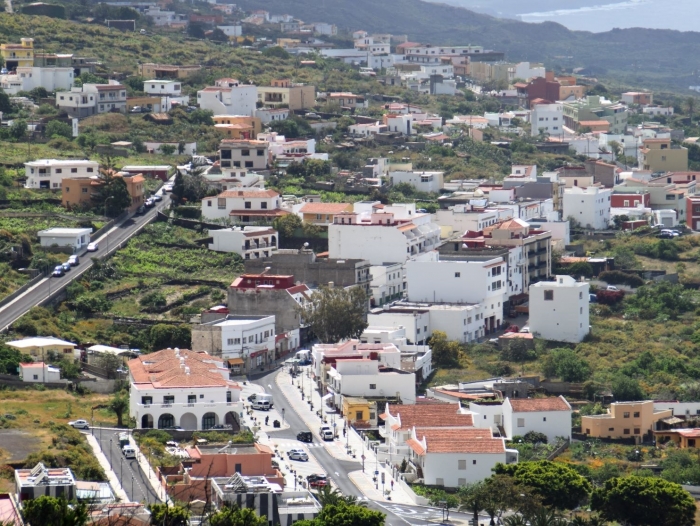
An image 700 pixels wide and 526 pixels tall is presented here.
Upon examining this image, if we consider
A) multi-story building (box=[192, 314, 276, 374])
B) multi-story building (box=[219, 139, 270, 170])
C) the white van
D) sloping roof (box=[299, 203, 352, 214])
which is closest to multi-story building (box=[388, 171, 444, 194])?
multi-story building (box=[219, 139, 270, 170])

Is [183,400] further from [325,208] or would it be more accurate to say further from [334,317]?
[325,208]

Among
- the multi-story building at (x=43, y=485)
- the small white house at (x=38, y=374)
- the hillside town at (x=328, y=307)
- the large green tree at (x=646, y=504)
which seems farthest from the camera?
the small white house at (x=38, y=374)

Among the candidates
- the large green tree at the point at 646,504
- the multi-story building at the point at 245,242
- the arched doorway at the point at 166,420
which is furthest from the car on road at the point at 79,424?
the multi-story building at the point at 245,242

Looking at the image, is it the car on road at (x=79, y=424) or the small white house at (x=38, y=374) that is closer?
the car on road at (x=79, y=424)

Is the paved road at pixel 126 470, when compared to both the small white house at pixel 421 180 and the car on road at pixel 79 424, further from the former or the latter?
the small white house at pixel 421 180

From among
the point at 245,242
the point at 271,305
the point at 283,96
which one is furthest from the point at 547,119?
the point at 271,305

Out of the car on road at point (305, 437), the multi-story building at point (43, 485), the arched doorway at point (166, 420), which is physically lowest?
Result: the car on road at point (305, 437)
